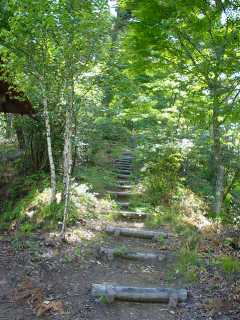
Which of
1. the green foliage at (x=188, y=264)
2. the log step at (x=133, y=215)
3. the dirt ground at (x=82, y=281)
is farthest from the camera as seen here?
the log step at (x=133, y=215)

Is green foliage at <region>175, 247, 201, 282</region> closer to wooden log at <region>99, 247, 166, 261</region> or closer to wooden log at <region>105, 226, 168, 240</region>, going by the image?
wooden log at <region>99, 247, 166, 261</region>

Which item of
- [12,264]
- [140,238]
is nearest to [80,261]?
[12,264]

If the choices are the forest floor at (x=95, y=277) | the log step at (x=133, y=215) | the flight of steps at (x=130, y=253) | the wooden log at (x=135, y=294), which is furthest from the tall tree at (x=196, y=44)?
the wooden log at (x=135, y=294)

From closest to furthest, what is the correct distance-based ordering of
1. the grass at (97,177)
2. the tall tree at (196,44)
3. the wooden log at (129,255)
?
the wooden log at (129,255), the tall tree at (196,44), the grass at (97,177)

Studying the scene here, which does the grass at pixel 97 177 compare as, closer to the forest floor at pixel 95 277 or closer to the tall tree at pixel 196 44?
the forest floor at pixel 95 277

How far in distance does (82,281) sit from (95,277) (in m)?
0.28

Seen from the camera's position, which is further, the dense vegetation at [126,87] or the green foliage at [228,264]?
the dense vegetation at [126,87]

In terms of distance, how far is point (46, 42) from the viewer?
696 centimetres

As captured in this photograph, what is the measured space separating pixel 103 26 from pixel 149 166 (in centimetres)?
529

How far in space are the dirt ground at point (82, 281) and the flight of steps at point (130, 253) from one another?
11cm

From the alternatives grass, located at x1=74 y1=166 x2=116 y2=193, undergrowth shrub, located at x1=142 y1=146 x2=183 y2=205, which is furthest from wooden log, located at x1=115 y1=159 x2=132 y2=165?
undergrowth shrub, located at x1=142 y1=146 x2=183 y2=205

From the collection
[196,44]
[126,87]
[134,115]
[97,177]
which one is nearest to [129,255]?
[126,87]

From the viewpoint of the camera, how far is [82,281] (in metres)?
5.89

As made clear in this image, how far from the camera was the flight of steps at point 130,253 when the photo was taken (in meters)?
5.43
